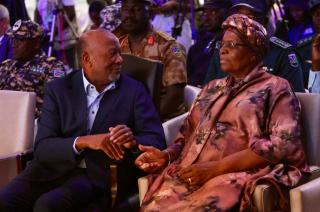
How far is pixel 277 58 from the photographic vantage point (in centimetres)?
474

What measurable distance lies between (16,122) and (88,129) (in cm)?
73

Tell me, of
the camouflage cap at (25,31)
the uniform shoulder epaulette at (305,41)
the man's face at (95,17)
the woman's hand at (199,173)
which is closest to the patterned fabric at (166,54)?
the camouflage cap at (25,31)

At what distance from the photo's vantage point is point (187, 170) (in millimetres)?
3549

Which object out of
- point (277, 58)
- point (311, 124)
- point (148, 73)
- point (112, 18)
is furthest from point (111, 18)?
point (311, 124)

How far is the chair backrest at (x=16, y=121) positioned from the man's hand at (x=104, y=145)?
831 millimetres

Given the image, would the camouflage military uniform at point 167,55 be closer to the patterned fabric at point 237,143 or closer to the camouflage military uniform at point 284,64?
the camouflage military uniform at point 284,64

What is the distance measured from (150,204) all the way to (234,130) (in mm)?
548

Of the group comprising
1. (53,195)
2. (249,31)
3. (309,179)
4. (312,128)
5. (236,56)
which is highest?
(249,31)

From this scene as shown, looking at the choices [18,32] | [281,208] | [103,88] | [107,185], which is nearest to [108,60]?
[103,88]

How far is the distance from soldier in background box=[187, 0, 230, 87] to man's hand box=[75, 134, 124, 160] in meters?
2.06

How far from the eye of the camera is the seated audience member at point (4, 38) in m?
6.41

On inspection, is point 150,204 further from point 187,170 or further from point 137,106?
point 137,106

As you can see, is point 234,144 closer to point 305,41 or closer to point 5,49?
point 305,41

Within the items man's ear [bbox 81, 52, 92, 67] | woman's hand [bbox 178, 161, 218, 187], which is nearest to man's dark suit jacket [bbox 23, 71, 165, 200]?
man's ear [bbox 81, 52, 92, 67]
